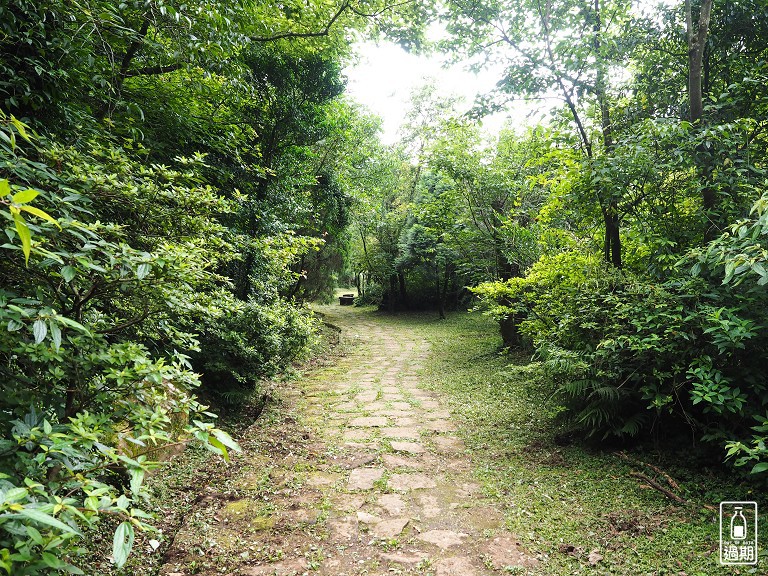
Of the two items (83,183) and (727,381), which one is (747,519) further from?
(83,183)

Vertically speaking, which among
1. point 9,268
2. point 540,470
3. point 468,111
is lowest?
point 540,470

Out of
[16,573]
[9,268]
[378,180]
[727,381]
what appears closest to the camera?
[16,573]

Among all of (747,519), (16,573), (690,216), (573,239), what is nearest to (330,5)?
(573,239)

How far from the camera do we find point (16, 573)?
100cm

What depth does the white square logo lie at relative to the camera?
2.30m

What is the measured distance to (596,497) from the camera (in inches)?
121

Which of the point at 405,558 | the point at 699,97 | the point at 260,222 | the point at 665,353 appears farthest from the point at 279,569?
the point at 699,97

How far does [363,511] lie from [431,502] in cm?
54

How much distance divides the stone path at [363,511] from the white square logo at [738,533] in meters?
1.10

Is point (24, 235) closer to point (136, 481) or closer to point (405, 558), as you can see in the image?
point (136, 481)

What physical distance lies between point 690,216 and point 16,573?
4878mm

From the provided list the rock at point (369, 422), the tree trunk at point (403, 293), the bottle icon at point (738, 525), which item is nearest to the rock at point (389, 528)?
the rock at point (369, 422)

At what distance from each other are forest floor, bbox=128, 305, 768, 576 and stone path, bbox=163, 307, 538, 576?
1cm

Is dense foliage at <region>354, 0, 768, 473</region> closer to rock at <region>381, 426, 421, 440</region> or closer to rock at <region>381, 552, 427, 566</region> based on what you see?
rock at <region>381, 426, 421, 440</region>
